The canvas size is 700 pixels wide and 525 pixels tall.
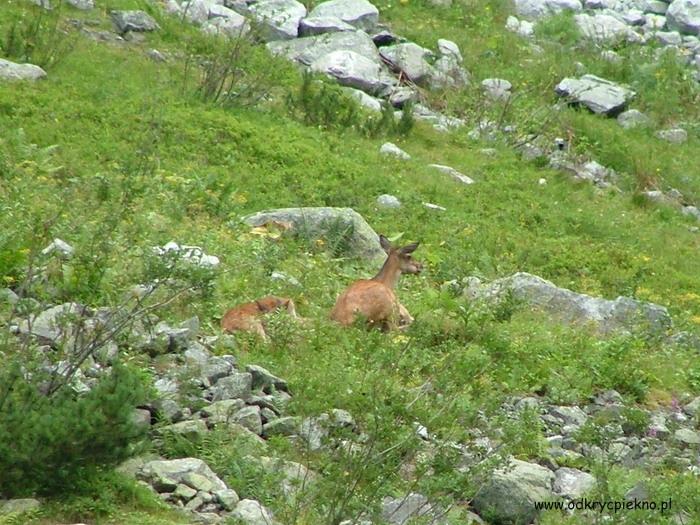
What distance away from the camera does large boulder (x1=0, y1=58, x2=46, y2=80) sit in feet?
52.4

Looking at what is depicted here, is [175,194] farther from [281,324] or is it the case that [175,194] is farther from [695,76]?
[695,76]

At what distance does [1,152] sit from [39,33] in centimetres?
421

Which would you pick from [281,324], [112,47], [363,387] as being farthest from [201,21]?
[363,387]

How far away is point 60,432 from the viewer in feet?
21.5

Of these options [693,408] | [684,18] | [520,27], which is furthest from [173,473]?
[684,18]

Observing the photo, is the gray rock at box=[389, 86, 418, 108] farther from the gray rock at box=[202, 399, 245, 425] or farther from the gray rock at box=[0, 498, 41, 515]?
the gray rock at box=[0, 498, 41, 515]

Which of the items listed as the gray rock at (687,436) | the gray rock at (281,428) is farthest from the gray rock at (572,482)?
the gray rock at (281,428)

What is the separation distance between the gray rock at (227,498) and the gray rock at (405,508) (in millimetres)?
736

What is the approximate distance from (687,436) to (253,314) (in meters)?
3.12

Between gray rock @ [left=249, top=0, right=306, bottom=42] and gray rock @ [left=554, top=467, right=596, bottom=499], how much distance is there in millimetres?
12836

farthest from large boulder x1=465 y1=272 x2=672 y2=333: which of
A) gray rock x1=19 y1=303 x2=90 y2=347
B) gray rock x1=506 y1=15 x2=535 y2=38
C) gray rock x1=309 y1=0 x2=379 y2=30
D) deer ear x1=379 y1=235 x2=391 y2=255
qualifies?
gray rock x1=506 y1=15 x2=535 y2=38

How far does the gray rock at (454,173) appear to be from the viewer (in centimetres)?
1742

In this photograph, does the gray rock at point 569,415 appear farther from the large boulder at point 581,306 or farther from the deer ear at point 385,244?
the deer ear at point 385,244

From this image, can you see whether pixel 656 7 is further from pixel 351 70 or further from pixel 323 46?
pixel 351 70
